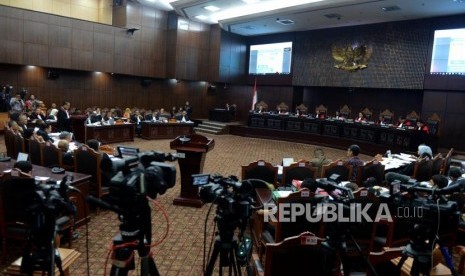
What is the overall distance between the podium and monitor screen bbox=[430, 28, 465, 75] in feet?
31.7

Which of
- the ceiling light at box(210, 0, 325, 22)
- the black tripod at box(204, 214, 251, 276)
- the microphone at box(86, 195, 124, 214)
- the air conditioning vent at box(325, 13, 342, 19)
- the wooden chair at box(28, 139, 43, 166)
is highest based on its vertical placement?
the ceiling light at box(210, 0, 325, 22)

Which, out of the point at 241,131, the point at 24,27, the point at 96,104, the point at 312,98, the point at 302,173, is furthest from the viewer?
the point at 312,98

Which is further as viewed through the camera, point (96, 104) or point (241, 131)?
point (241, 131)

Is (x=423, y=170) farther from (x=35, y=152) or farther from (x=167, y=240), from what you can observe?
(x=35, y=152)

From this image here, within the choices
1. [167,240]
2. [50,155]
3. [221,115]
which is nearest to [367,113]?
[221,115]

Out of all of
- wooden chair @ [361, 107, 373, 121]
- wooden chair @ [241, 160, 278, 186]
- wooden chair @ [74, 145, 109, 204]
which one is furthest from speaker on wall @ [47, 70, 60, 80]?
wooden chair @ [361, 107, 373, 121]

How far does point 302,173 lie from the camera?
4.52m

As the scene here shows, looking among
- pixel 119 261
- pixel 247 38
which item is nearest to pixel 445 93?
pixel 247 38

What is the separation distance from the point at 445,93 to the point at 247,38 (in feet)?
30.1

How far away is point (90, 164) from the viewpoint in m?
4.58

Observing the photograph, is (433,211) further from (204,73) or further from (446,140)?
(204,73)

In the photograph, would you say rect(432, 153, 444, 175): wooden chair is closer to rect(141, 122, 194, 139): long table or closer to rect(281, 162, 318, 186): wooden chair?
rect(281, 162, 318, 186): wooden chair

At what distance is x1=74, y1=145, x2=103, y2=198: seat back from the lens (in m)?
4.50

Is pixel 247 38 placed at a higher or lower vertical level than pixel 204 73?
higher
